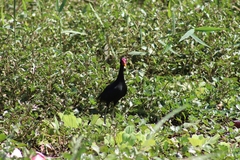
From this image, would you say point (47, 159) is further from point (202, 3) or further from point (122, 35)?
point (202, 3)

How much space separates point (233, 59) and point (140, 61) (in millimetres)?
861

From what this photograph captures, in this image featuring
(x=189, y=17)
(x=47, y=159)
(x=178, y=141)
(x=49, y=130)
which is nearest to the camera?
(x=47, y=159)

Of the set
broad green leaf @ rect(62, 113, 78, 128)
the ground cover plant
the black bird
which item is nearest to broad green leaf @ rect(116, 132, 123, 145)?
the ground cover plant

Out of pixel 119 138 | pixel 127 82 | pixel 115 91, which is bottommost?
pixel 127 82

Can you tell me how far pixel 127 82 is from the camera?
5008 mm

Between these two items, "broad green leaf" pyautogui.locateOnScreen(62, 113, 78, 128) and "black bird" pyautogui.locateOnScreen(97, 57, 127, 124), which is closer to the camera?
"broad green leaf" pyautogui.locateOnScreen(62, 113, 78, 128)

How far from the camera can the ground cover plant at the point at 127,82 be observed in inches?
153

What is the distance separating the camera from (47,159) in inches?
137

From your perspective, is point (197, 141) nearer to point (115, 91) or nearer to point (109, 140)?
point (109, 140)

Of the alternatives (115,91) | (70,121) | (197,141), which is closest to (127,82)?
(115,91)

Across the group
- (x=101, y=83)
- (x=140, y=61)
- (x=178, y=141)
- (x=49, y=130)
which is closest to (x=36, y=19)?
(x=140, y=61)

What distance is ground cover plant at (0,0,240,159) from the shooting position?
3.88m

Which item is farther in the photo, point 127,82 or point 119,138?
point 127,82

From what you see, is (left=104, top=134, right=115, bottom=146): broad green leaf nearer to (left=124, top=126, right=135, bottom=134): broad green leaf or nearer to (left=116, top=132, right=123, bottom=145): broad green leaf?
(left=116, top=132, right=123, bottom=145): broad green leaf
